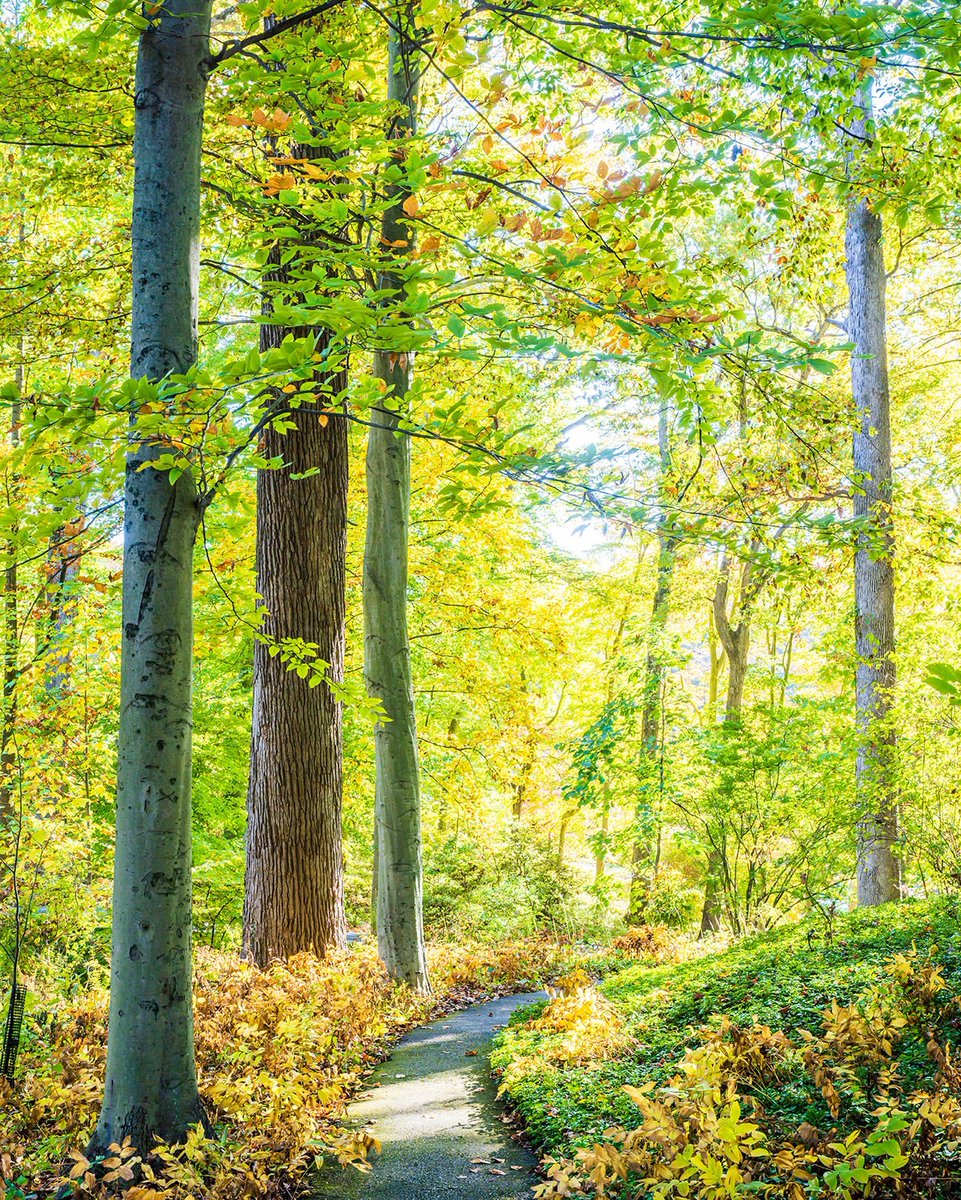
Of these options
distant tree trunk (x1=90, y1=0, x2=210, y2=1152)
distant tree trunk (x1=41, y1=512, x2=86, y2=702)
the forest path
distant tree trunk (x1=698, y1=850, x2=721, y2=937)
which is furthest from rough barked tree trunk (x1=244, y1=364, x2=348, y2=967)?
distant tree trunk (x1=698, y1=850, x2=721, y2=937)

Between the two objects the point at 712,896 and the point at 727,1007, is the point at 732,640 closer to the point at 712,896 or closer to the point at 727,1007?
the point at 712,896

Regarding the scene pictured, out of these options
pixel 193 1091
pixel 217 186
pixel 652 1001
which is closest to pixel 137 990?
pixel 193 1091

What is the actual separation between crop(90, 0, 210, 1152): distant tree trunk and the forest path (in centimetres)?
98

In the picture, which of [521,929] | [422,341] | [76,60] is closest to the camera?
[422,341]

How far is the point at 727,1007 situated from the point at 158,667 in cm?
346

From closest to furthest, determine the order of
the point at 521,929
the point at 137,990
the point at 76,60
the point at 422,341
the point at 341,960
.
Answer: the point at 422,341 → the point at 137,990 → the point at 76,60 → the point at 341,960 → the point at 521,929

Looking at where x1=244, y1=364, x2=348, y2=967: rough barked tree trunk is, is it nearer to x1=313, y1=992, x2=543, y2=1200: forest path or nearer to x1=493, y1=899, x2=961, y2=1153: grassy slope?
x1=313, y1=992, x2=543, y2=1200: forest path

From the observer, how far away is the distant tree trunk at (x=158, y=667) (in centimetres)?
347

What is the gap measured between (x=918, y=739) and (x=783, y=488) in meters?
3.07

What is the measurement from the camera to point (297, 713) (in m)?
7.40

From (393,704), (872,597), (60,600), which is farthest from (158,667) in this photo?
(872,597)

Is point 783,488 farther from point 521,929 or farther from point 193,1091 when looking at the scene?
point 521,929

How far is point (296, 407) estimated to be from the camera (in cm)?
372

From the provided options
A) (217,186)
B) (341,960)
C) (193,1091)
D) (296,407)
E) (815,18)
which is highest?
(217,186)
